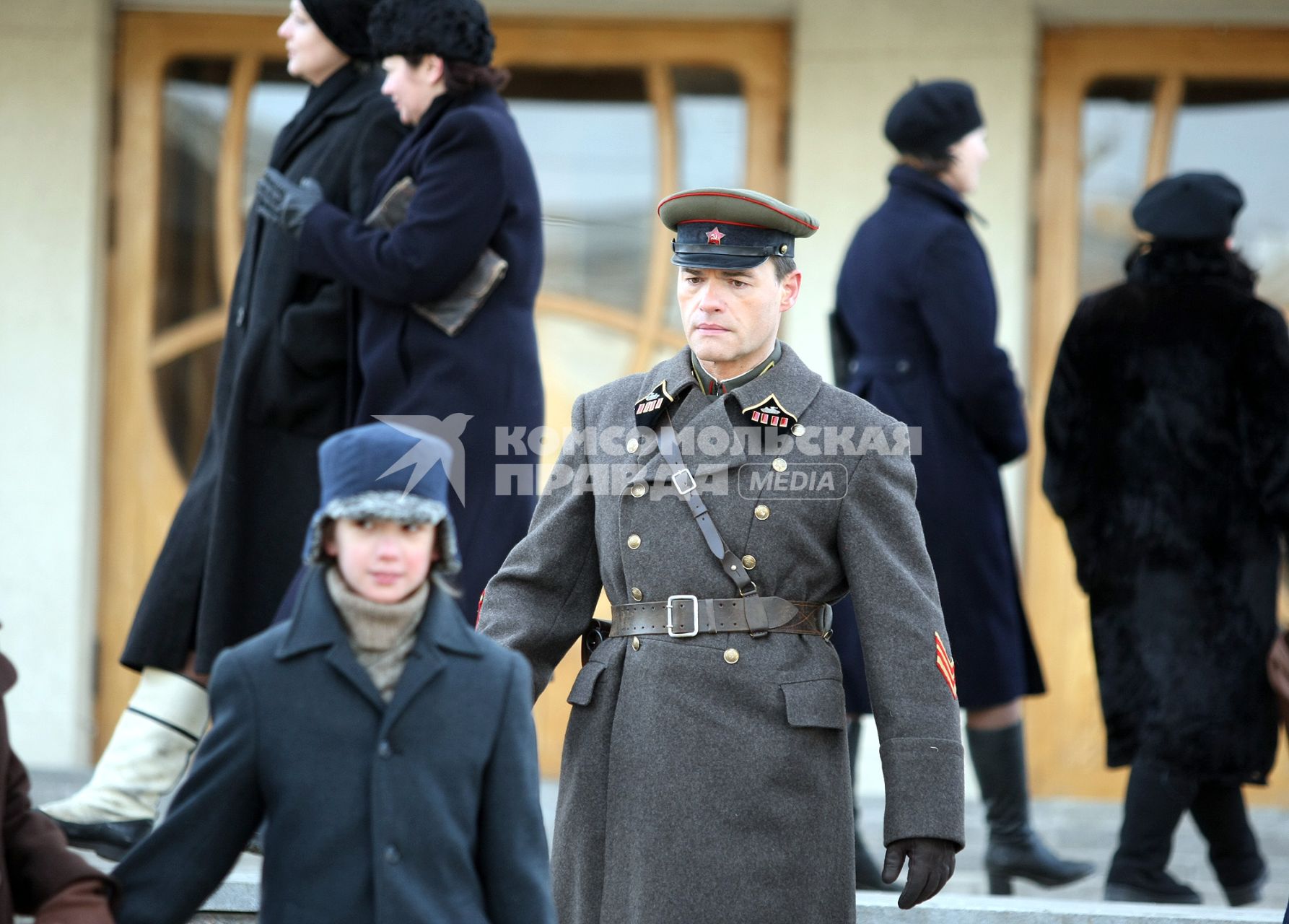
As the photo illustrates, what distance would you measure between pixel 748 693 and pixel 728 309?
24.5 inches

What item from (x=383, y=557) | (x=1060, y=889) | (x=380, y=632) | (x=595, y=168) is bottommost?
(x=1060, y=889)

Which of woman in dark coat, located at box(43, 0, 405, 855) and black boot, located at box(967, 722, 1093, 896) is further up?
woman in dark coat, located at box(43, 0, 405, 855)

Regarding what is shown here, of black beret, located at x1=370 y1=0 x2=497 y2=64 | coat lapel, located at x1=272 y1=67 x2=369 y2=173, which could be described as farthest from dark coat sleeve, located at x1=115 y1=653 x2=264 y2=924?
coat lapel, located at x1=272 y1=67 x2=369 y2=173

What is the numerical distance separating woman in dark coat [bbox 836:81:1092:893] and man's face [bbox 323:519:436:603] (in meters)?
2.15

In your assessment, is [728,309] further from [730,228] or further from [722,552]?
[722,552]

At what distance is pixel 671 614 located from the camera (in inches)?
121

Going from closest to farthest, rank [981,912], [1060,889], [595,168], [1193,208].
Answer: [981,912] → [1193,208] → [1060,889] → [595,168]

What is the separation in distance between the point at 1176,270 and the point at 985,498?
0.71m

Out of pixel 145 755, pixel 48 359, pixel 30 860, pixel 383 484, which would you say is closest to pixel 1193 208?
pixel 383 484

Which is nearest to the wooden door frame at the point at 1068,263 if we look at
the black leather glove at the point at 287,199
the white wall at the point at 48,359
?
the black leather glove at the point at 287,199

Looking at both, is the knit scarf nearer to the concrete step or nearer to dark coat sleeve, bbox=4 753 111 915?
dark coat sleeve, bbox=4 753 111 915

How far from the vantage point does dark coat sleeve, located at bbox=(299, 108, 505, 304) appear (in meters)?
4.00

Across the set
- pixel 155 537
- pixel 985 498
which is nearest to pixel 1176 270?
pixel 985 498

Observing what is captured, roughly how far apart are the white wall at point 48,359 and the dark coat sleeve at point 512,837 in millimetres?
4256
